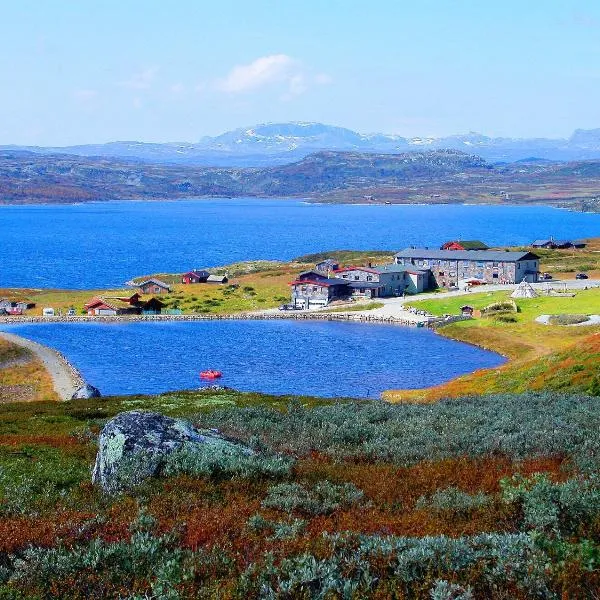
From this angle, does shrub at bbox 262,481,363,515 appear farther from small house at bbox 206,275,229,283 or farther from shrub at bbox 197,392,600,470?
small house at bbox 206,275,229,283

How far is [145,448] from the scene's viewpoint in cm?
1480

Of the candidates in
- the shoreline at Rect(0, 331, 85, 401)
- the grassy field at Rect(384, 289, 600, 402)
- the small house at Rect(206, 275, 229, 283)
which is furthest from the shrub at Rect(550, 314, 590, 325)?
the small house at Rect(206, 275, 229, 283)

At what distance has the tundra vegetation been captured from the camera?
8.98m

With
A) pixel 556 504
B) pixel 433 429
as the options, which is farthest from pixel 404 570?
pixel 433 429

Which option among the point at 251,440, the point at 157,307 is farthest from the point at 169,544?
the point at 157,307

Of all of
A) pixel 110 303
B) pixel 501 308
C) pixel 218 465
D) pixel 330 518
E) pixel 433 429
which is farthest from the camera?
pixel 110 303

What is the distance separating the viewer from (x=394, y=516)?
12.2 m

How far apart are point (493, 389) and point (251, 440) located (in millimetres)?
32508

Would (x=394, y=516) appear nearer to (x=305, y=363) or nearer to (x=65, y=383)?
(x=65, y=383)

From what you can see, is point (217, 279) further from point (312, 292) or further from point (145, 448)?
point (145, 448)

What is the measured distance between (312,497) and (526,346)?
7521 cm

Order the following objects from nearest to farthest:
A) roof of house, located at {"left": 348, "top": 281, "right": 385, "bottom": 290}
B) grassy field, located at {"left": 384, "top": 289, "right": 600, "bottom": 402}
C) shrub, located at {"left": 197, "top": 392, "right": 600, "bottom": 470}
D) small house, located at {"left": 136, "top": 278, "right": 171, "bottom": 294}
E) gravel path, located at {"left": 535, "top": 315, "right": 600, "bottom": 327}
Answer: shrub, located at {"left": 197, "top": 392, "right": 600, "bottom": 470}, grassy field, located at {"left": 384, "top": 289, "right": 600, "bottom": 402}, gravel path, located at {"left": 535, "top": 315, "right": 600, "bottom": 327}, roof of house, located at {"left": 348, "top": 281, "right": 385, "bottom": 290}, small house, located at {"left": 136, "top": 278, "right": 171, "bottom": 294}

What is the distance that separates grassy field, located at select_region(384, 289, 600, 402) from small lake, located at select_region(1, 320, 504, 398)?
3599mm

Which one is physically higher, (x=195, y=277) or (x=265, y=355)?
(x=195, y=277)
